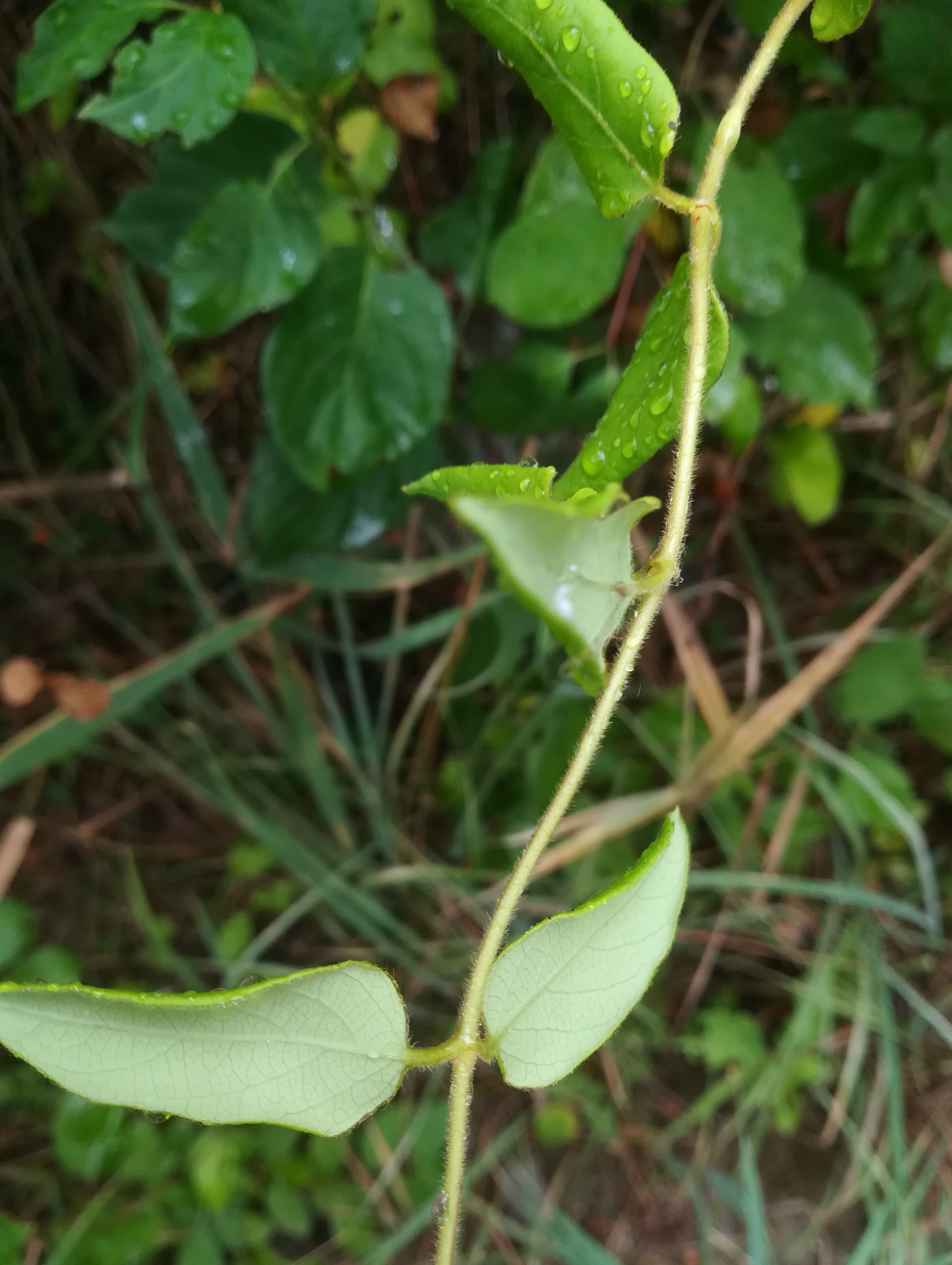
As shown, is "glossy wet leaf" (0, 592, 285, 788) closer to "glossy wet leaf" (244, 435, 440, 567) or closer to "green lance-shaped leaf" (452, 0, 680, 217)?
"glossy wet leaf" (244, 435, 440, 567)

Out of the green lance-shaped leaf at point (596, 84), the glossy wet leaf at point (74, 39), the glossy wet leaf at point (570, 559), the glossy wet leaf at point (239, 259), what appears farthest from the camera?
the glossy wet leaf at point (239, 259)

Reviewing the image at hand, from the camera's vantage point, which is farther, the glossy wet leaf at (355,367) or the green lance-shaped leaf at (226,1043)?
the glossy wet leaf at (355,367)

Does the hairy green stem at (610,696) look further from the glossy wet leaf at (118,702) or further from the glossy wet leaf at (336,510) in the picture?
the glossy wet leaf at (118,702)

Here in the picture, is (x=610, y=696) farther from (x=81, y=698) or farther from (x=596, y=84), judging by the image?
(x=81, y=698)

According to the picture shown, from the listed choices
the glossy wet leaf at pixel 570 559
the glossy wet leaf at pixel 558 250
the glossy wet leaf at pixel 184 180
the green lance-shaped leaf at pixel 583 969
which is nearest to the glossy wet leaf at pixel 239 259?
the glossy wet leaf at pixel 184 180

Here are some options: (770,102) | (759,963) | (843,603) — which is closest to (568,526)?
(770,102)

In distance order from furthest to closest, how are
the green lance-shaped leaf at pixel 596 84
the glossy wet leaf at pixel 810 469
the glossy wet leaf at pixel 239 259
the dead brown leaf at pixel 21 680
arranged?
the dead brown leaf at pixel 21 680
the glossy wet leaf at pixel 810 469
the glossy wet leaf at pixel 239 259
the green lance-shaped leaf at pixel 596 84

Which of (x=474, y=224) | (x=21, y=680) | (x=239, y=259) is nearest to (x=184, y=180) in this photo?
(x=239, y=259)

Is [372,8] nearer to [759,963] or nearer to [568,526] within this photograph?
[568,526]
